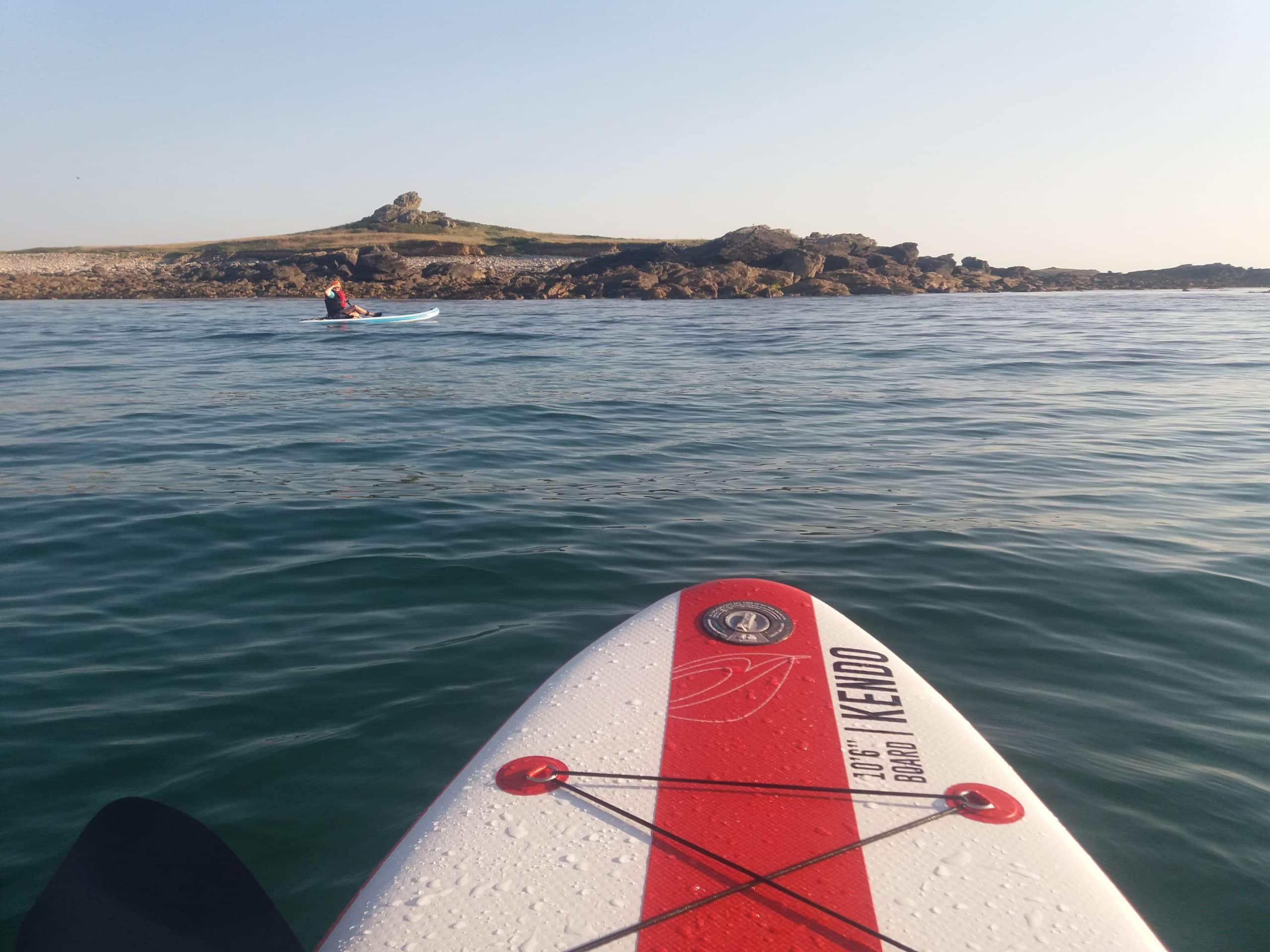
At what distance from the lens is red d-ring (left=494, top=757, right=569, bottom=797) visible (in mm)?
2256

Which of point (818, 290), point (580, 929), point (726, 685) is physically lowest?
point (580, 929)

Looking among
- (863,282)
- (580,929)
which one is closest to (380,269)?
(863,282)

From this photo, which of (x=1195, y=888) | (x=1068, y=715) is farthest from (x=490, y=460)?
(x=1195, y=888)

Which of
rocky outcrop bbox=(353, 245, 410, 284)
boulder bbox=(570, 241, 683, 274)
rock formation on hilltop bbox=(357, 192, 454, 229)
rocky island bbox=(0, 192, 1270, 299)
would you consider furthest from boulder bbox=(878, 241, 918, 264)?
rock formation on hilltop bbox=(357, 192, 454, 229)

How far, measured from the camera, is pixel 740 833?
207 centimetres

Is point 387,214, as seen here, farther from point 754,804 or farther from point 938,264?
point 754,804

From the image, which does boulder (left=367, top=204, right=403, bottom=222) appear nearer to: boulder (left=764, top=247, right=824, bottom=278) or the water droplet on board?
boulder (left=764, top=247, right=824, bottom=278)

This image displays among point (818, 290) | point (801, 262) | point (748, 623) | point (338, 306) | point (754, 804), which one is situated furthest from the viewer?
point (801, 262)

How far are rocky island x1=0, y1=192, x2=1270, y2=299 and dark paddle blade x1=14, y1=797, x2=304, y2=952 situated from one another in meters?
35.1

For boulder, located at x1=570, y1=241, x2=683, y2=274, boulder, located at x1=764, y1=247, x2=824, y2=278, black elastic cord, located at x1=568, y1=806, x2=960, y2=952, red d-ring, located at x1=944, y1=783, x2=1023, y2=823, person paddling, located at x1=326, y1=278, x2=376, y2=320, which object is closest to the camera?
black elastic cord, located at x1=568, y1=806, x2=960, y2=952

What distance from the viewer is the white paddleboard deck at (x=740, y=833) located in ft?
5.87

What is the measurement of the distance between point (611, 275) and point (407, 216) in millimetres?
43638

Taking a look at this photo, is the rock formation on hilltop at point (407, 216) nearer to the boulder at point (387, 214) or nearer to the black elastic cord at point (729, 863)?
the boulder at point (387, 214)

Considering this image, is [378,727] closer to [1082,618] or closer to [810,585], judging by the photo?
[810,585]
